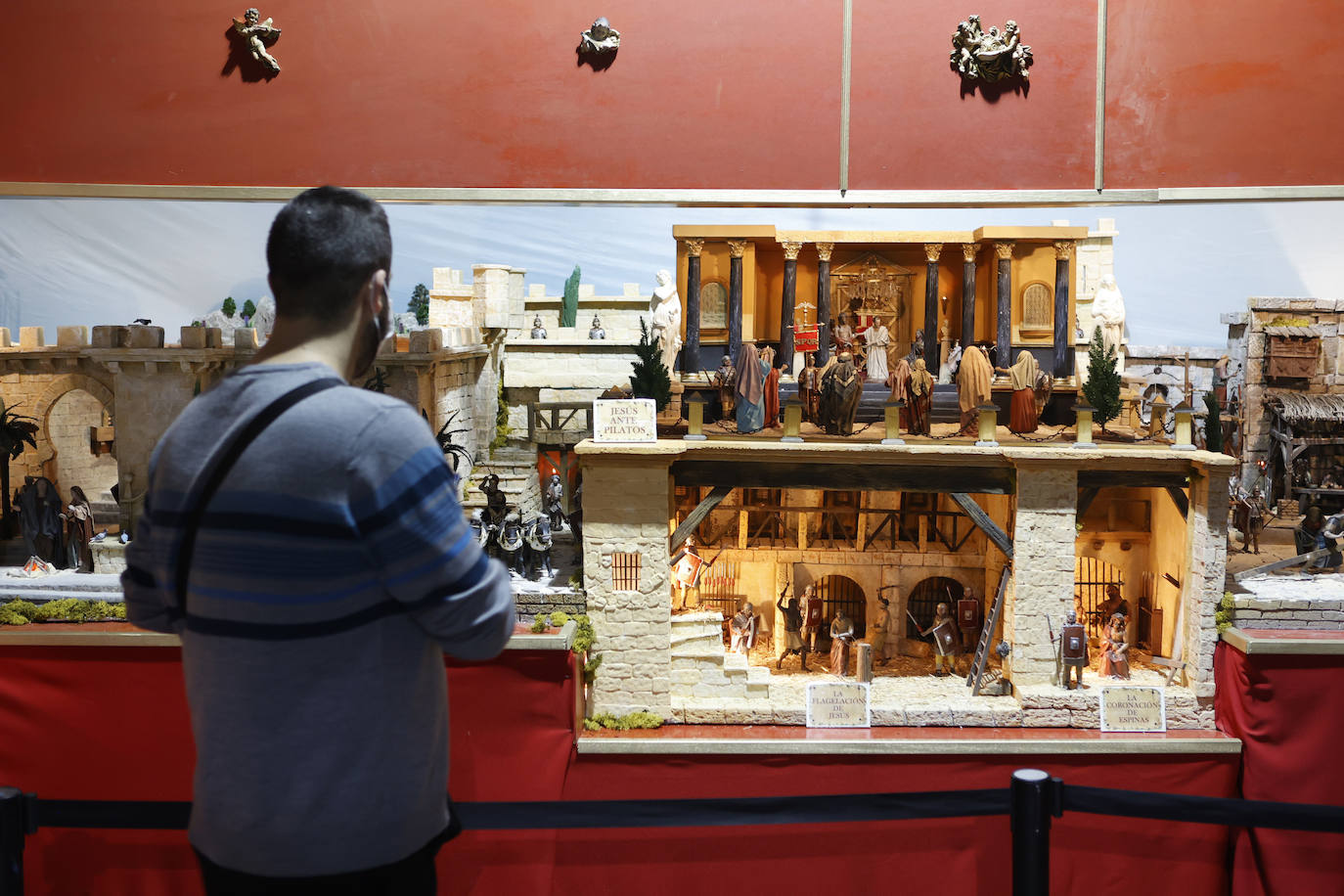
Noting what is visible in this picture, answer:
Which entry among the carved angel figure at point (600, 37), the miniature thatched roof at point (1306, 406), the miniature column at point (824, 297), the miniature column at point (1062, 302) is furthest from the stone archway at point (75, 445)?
the miniature thatched roof at point (1306, 406)

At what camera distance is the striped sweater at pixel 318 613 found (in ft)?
5.84

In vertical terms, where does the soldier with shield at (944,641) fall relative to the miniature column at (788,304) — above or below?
below

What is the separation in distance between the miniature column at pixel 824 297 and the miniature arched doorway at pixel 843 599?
263cm

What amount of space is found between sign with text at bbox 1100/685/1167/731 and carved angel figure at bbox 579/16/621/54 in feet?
21.7

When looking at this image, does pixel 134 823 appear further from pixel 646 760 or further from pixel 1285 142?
pixel 646 760

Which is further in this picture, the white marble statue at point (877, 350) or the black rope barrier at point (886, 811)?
the white marble statue at point (877, 350)

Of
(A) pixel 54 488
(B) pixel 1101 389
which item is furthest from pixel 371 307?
(B) pixel 1101 389

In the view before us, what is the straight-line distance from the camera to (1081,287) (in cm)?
1284

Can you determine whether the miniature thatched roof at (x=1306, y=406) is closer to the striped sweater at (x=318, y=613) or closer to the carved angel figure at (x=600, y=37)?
the carved angel figure at (x=600, y=37)

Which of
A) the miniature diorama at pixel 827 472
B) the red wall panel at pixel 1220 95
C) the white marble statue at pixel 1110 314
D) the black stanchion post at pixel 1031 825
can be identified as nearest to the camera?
the black stanchion post at pixel 1031 825

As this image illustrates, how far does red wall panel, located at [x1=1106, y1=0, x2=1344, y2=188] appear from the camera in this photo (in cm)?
511

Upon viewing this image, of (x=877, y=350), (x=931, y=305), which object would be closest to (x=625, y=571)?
(x=877, y=350)

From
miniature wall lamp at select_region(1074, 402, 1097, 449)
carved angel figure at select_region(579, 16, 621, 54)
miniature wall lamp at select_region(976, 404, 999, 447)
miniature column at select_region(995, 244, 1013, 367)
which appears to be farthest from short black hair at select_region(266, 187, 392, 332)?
miniature column at select_region(995, 244, 1013, 367)

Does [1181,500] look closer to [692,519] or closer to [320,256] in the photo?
[692,519]
